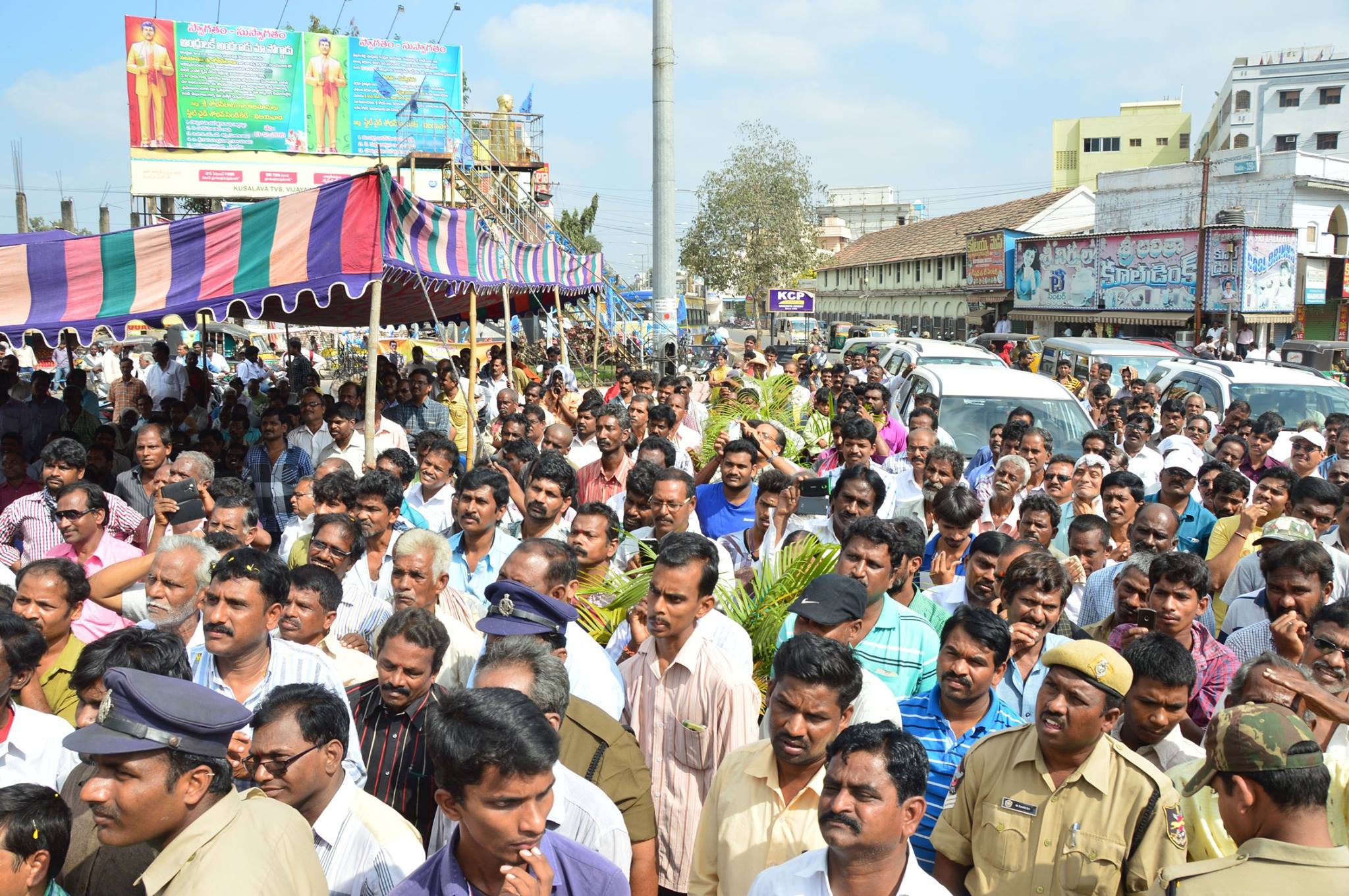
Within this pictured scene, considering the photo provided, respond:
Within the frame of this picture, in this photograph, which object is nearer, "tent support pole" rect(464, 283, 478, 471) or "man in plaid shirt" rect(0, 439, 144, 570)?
"man in plaid shirt" rect(0, 439, 144, 570)

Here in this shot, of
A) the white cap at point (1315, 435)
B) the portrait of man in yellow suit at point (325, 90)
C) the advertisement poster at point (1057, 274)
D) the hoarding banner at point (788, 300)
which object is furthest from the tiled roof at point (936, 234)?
the white cap at point (1315, 435)

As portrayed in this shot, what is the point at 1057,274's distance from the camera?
37.8m

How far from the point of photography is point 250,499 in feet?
19.9

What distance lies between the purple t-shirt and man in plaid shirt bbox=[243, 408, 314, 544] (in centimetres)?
579

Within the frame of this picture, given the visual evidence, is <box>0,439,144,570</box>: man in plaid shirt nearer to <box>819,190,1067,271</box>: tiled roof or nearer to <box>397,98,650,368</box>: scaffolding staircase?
<box>397,98,650,368</box>: scaffolding staircase

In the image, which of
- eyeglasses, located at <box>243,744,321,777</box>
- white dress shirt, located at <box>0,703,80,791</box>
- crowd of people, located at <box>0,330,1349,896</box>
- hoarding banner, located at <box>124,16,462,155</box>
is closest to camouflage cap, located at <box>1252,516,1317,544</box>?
crowd of people, located at <box>0,330,1349,896</box>

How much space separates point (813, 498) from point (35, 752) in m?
4.05

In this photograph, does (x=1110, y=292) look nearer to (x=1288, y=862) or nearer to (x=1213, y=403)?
(x=1213, y=403)

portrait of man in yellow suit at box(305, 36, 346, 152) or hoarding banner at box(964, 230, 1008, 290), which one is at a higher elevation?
portrait of man in yellow suit at box(305, 36, 346, 152)

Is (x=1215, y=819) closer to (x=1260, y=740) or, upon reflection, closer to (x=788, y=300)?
(x=1260, y=740)

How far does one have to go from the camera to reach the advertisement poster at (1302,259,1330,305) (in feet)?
103

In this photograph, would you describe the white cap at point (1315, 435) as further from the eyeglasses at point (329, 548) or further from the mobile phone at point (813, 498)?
the eyeglasses at point (329, 548)

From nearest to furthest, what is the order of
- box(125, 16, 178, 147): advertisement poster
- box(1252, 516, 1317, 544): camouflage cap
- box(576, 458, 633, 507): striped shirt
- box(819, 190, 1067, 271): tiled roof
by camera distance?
box(1252, 516, 1317, 544): camouflage cap
box(576, 458, 633, 507): striped shirt
box(125, 16, 178, 147): advertisement poster
box(819, 190, 1067, 271): tiled roof

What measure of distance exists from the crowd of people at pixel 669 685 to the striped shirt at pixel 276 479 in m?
1.03
